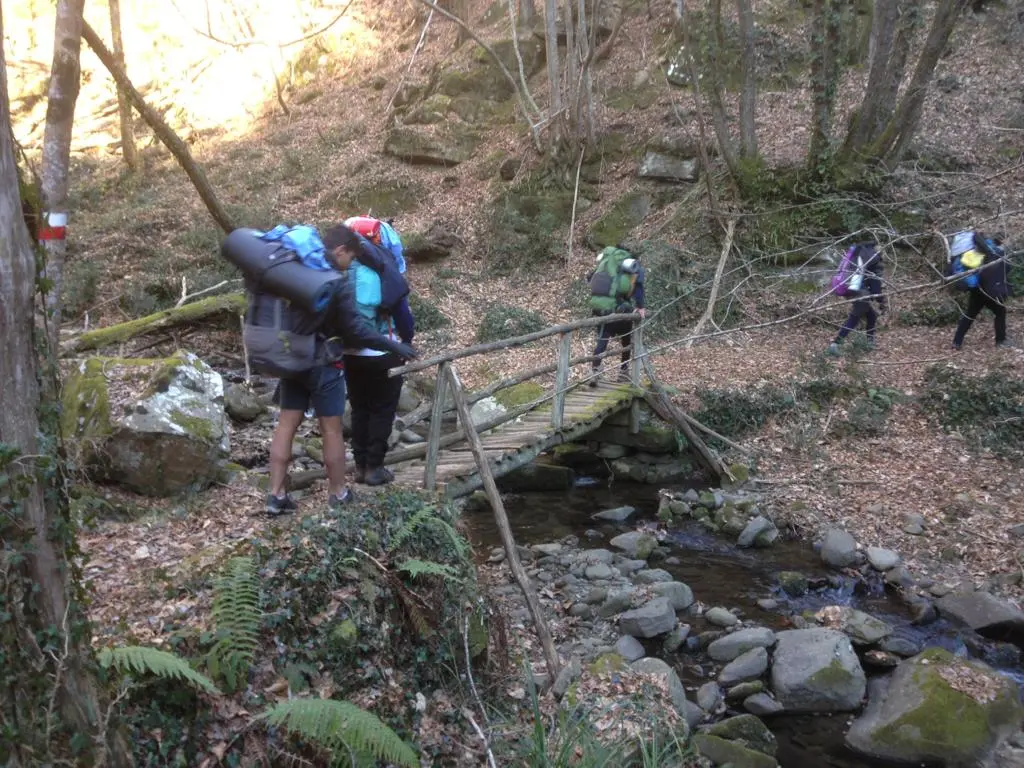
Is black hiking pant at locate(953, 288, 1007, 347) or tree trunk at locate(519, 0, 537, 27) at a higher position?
tree trunk at locate(519, 0, 537, 27)

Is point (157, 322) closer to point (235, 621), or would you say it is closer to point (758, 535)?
point (235, 621)

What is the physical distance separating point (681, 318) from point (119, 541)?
11074 millimetres

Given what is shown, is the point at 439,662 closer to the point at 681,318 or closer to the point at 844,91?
the point at 681,318

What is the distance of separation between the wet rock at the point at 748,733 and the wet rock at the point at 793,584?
245 cm

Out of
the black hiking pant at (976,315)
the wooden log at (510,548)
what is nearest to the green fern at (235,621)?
the wooden log at (510,548)

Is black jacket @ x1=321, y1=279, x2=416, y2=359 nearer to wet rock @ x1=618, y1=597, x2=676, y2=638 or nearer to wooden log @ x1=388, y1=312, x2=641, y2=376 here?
wooden log @ x1=388, y1=312, x2=641, y2=376

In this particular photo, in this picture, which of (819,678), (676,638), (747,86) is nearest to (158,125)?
(676,638)

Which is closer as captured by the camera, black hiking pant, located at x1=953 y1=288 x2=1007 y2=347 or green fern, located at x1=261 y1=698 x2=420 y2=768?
green fern, located at x1=261 y1=698 x2=420 y2=768

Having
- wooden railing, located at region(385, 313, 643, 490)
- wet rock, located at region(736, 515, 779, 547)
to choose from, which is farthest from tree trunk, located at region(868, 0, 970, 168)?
wet rock, located at region(736, 515, 779, 547)

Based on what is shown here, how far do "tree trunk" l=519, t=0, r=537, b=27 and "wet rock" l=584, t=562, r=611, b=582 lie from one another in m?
17.3

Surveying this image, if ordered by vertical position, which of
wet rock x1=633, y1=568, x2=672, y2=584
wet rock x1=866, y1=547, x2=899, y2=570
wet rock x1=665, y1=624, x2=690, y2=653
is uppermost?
wet rock x1=665, y1=624, x2=690, y2=653

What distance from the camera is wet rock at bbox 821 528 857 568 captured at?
26.7 feet

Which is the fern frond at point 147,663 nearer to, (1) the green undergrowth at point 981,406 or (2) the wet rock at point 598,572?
(2) the wet rock at point 598,572

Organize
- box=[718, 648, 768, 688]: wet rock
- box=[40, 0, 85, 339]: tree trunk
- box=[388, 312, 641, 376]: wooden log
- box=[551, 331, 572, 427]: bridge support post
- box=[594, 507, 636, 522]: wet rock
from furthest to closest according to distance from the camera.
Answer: box=[594, 507, 636, 522]: wet rock
box=[551, 331, 572, 427]: bridge support post
box=[40, 0, 85, 339]: tree trunk
box=[718, 648, 768, 688]: wet rock
box=[388, 312, 641, 376]: wooden log
